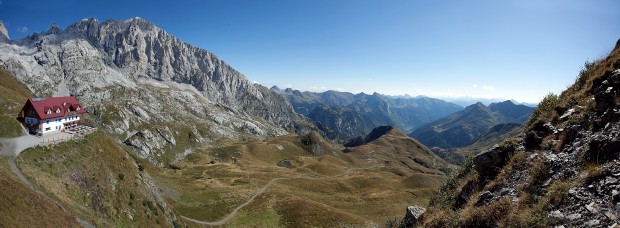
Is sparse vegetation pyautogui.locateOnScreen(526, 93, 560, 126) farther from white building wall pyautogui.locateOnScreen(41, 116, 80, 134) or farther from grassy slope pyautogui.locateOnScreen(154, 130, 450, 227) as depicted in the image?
white building wall pyautogui.locateOnScreen(41, 116, 80, 134)

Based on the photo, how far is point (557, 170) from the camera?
1714 centimetres

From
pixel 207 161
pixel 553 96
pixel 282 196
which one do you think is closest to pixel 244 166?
pixel 207 161

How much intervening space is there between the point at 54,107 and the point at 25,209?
39516 mm

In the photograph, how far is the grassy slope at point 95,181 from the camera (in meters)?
42.6

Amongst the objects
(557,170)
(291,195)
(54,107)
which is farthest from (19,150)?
(291,195)

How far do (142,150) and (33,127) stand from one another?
15292cm

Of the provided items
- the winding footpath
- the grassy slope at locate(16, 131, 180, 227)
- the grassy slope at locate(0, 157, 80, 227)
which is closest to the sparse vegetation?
the grassy slope at locate(0, 157, 80, 227)

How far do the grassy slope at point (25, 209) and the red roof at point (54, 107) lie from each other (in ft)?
84.2

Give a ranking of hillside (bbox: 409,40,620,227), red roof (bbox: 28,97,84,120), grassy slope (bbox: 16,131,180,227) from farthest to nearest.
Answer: red roof (bbox: 28,97,84,120) < grassy slope (bbox: 16,131,180,227) < hillside (bbox: 409,40,620,227)

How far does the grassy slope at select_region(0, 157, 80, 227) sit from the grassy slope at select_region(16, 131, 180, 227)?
3.90 metres

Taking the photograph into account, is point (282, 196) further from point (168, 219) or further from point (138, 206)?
point (138, 206)

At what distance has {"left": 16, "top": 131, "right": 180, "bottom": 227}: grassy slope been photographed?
42.6 m

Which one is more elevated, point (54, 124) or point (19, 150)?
point (54, 124)

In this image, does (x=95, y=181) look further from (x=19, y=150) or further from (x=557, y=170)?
(x=557, y=170)
